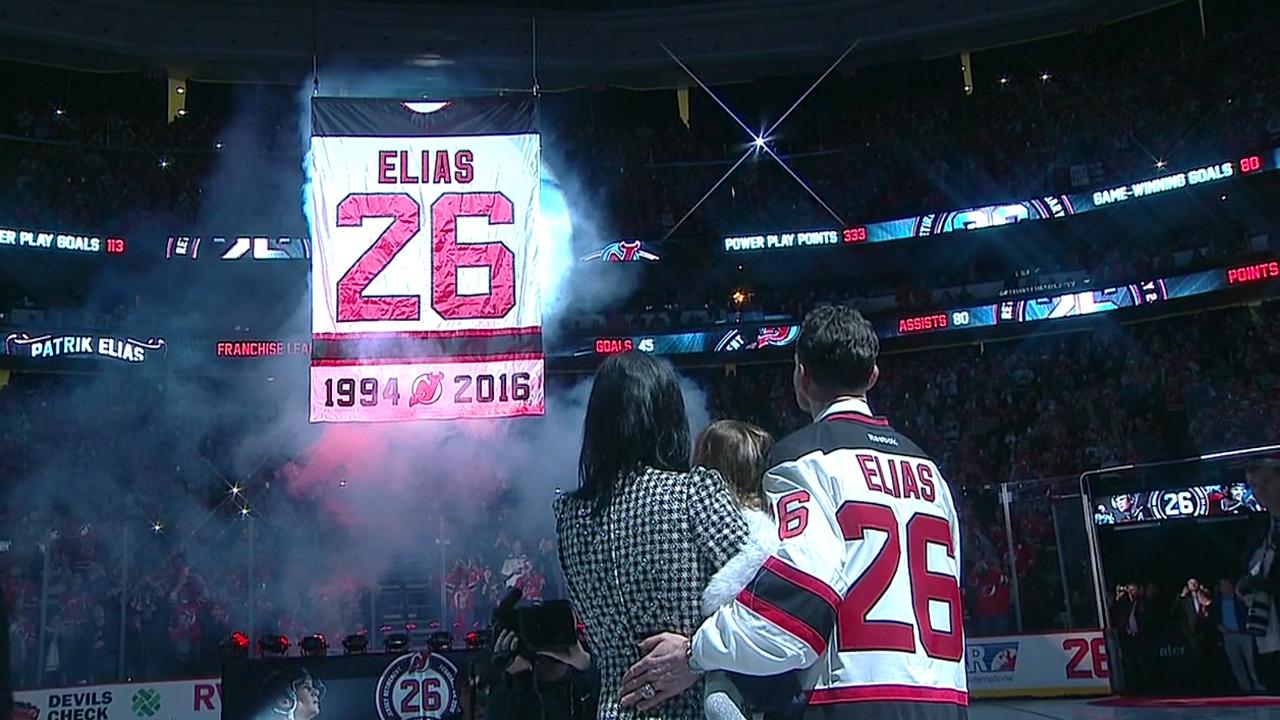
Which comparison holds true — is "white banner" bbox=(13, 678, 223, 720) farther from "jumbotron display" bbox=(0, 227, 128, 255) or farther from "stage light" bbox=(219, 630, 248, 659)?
"jumbotron display" bbox=(0, 227, 128, 255)

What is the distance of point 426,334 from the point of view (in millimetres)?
8047

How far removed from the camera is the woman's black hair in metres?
2.96

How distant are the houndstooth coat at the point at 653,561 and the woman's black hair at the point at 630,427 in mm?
46

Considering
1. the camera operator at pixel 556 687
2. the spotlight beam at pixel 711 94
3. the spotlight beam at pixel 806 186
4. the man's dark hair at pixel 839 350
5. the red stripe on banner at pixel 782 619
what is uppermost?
the spotlight beam at pixel 711 94

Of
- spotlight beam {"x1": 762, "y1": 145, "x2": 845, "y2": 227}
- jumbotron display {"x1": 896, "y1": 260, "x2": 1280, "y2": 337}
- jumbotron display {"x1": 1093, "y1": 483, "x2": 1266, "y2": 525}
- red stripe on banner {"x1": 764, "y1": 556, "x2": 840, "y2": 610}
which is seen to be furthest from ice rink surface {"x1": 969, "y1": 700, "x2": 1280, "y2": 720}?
spotlight beam {"x1": 762, "y1": 145, "x2": 845, "y2": 227}

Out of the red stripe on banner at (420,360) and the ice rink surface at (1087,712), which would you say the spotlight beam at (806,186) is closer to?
the ice rink surface at (1087,712)

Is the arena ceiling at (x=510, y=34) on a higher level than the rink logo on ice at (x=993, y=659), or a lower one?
higher

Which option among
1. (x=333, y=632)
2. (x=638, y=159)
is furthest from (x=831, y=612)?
(x=638, y=159)

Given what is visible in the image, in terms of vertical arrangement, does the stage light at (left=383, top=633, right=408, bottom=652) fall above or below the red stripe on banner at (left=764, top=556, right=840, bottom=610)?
below

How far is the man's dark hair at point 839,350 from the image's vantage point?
10.3 ft

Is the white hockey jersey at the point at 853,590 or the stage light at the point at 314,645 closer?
the white hockey jersey at the point at 853,590

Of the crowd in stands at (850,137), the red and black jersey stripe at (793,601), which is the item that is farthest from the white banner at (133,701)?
the crowd in stands at (850,137)

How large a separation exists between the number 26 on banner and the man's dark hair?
5.18m

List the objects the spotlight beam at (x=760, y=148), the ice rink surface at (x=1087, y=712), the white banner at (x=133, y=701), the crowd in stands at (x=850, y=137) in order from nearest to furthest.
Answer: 1. the ice rink surface at (x=1087, y=712)
2. the white banner at (x=133, y=701)
3. the crowd in stands at (x=850, y=137)
4. the spotlight beam at (x=760, y=148)
